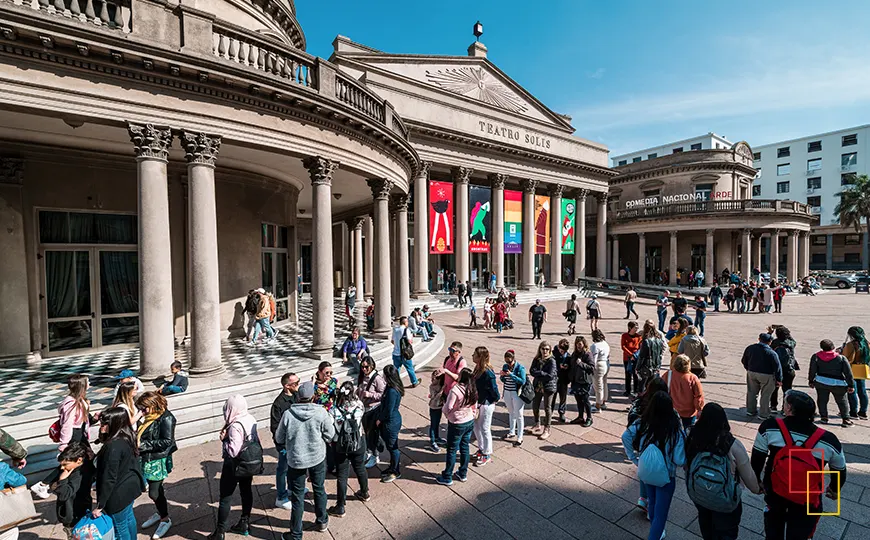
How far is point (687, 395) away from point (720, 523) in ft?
8.22

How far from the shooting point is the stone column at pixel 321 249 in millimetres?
9531

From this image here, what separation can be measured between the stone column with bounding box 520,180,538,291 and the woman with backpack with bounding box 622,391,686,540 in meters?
24.4

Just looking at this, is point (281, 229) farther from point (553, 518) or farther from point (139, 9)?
point (553, 518)

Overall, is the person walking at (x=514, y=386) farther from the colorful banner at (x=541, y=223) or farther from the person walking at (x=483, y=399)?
the colorful banner at (x=541, y=223)

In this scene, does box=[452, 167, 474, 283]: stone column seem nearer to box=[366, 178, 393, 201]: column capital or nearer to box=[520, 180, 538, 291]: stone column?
box=[520, 180, 538, 291]: stone column

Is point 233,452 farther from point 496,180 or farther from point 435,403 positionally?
point 496,180

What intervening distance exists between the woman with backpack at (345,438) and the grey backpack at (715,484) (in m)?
3.26

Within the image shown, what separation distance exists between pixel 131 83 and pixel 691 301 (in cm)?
2941

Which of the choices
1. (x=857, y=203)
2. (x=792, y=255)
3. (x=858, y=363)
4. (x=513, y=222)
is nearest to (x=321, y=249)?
(x=858, y=363)

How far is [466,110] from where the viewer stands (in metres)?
26.3

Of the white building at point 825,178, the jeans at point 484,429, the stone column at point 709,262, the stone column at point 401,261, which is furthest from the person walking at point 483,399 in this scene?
the white building at point 825,178

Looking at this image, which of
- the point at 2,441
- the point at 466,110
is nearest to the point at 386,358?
the point at 2,441

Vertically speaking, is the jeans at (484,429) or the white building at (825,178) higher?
the white building at (825,178)

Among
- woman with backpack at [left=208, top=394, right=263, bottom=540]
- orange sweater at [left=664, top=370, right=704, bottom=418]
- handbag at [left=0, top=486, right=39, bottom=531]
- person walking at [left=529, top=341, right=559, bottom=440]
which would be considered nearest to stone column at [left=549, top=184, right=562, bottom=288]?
person walking at [left=529, top=341, right=559, bottom=440]
